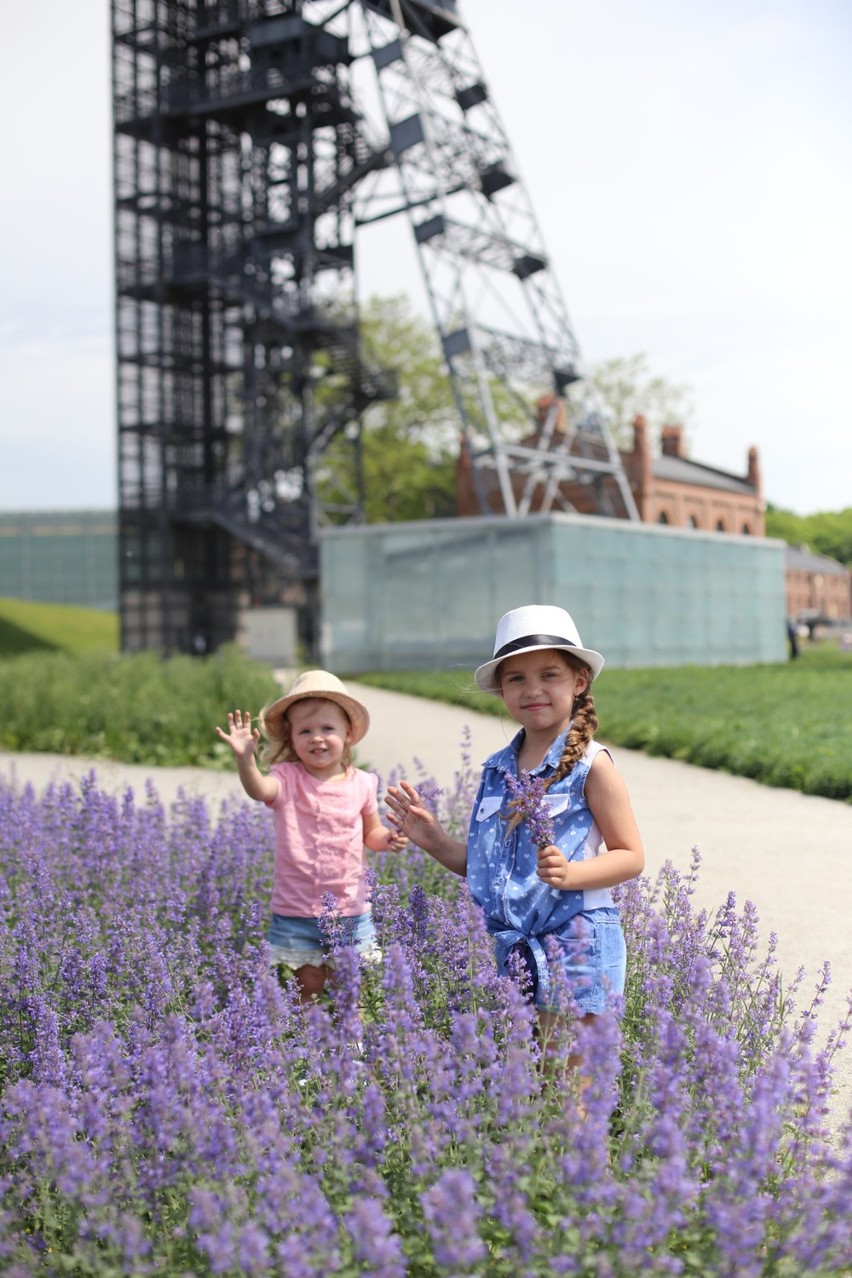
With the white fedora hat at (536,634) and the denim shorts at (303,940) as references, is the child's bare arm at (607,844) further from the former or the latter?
the denim shorts at (303,940)

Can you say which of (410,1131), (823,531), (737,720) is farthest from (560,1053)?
(823,531)

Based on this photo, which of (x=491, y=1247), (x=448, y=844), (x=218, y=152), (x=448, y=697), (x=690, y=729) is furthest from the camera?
(x=218, y=152)

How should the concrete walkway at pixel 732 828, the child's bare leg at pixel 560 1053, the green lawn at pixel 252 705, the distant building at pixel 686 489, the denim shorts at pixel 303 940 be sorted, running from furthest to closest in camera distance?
the distant building at pixel 686 489, the green lawn at pixel 252 705, the concrete walkway at pixel 732 828, the denim shorts at pixel 303 940, the child's bare leg at pixel 560 1053

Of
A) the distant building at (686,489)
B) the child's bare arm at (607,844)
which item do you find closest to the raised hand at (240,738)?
the child's bare arm at (607,844)

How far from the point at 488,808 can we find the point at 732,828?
16.2ft

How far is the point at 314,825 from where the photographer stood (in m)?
4.44

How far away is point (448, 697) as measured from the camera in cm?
1878

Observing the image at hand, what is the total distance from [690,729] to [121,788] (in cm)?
546

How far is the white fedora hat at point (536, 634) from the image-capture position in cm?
348

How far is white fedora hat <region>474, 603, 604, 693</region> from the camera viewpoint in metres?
3.48

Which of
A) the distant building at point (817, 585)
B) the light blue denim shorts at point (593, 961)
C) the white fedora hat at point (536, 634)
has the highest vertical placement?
the distant building at point (817, 585)

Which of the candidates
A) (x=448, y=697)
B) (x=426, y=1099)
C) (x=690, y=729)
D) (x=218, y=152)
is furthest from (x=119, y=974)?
(x=218, y=152)

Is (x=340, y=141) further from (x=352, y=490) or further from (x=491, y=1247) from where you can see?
(x=491, y=1247)

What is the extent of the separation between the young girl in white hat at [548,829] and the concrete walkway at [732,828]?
1.26 meters
